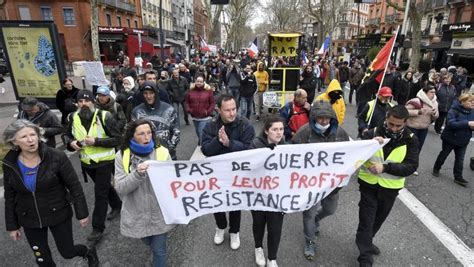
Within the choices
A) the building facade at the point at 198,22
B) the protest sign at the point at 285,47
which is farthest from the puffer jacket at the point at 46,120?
the building facade at the point at 198,22

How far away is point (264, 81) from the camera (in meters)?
9.80

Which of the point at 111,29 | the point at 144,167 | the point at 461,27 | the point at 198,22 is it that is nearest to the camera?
the point at 144,167

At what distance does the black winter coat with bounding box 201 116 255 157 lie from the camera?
297 centimetres

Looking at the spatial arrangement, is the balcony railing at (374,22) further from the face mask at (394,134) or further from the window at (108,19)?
the face mask at (394,134)

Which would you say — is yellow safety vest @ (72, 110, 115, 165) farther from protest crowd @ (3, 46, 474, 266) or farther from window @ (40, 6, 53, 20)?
window @ (40, 6, 53, 20)

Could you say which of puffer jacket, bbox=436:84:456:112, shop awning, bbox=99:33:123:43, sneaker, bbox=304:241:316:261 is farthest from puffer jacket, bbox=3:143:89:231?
shop awning, bbox=99:33:123:43

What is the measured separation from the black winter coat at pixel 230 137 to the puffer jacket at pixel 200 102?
8.91 ft

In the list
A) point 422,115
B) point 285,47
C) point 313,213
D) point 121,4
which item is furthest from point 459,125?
point 121,4

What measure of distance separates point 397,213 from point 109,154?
4004mm

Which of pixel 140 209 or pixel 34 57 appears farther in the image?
pixel 34 57

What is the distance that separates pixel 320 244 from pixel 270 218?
3.31ft

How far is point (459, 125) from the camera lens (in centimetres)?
472

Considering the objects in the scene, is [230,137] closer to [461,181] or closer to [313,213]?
[313,213]

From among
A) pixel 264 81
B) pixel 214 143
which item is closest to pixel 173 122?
pixel 214 143
